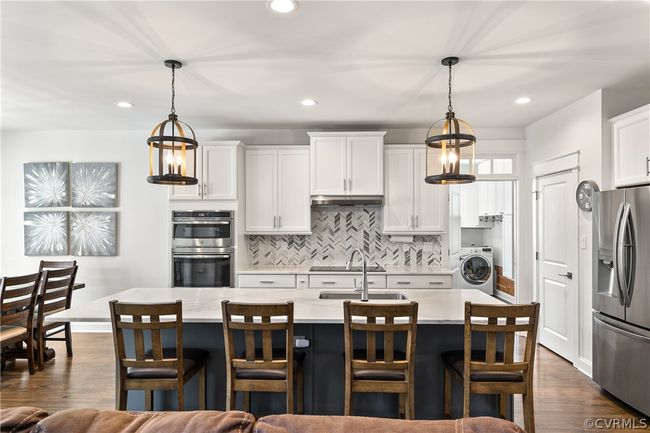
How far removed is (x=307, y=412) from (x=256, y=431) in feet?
5.55

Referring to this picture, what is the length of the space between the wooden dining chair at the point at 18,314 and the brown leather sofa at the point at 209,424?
9.91ft

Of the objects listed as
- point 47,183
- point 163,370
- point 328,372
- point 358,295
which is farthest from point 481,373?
point 47,183

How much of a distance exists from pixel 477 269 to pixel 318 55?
5299 millimetres

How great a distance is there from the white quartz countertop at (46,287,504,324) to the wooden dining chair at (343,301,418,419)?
0.62ft

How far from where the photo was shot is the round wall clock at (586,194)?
3605mm

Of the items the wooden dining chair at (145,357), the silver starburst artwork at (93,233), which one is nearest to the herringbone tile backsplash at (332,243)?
the silver starburst artwork at (93,233)

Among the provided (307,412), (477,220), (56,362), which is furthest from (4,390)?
(477,220)

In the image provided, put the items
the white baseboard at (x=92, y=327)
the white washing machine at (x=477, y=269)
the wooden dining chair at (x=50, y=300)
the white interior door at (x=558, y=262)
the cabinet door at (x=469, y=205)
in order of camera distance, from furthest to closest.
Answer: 1. the cabinet door at (x=469, y=205)
2. the white washing machine at (x=477, y=269)
3. the white baseboard at (x=92, y=327)
4. the white interior door at (x=558, y=262)
5. the wooden dining chair at (x=50, y=300)

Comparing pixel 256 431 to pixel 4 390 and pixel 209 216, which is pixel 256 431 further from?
pixel 209 216

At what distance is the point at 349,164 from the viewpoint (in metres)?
4.73

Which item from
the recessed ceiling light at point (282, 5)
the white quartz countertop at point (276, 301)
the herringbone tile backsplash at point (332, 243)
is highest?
the recessed ceiling light at point (282, 5)

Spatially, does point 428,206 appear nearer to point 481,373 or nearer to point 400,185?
point 400,185

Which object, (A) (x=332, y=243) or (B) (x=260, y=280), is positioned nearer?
(B) (x=260, y=280)

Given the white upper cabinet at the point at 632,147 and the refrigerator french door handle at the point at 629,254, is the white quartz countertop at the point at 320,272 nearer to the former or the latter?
the refrigerator french door handle at the point at 629,254
